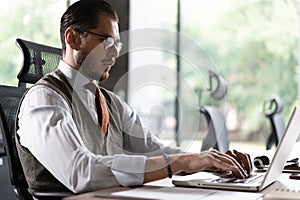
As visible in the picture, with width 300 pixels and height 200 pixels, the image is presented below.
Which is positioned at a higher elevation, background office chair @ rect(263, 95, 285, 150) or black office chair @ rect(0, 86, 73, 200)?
black office chair @ rect(0, 86, 73, 200)

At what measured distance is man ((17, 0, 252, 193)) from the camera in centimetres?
177

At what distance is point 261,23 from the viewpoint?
19.6ft

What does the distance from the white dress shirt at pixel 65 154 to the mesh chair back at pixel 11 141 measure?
18 cm

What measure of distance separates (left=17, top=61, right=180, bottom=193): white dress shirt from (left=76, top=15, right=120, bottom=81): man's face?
0.70 feet

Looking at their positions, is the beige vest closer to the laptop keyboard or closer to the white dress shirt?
the white dress shirt

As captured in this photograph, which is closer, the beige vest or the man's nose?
the beige vest

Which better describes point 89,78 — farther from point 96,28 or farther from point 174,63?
point 174,63

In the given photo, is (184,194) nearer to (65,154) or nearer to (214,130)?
(65,154)

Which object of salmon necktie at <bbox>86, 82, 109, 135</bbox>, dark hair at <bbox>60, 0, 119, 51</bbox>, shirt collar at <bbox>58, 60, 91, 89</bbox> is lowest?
salmon necktie at <bbox>86, 82, 109, 135</bbox>

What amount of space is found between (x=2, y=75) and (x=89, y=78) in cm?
204

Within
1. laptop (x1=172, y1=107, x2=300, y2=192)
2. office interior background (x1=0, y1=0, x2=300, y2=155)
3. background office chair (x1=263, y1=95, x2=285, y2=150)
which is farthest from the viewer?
office interior background (x1=0, y1=0, x2=300, y2=155)

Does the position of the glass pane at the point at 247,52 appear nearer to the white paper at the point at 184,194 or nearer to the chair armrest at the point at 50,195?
the chair armrest at the point at 50,195

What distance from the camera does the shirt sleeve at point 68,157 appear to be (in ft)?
5.77

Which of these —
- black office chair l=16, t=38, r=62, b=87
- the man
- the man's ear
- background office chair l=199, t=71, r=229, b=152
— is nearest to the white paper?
the man
